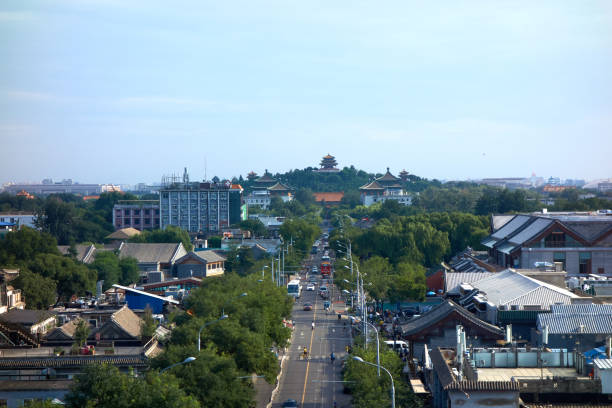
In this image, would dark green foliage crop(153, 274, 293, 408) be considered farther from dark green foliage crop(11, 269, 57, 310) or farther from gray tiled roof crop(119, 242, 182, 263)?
gray tiled roof crop(119, 242, 182, 263)

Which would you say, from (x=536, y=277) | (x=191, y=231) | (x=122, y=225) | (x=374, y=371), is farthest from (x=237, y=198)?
(x=374, y=371)

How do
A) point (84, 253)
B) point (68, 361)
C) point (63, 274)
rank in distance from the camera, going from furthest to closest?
point (84, 253), point (63, 274), point (68, 361)

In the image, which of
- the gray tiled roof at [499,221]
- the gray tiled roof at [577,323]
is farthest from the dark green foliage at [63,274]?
the gray tiled roof at [577,323]

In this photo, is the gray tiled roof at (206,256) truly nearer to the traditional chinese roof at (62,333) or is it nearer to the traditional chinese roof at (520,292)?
the traditional chinese roof at (62,333)

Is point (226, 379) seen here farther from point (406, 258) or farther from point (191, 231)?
point (191, 231)

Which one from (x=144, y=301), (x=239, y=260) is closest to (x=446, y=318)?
(x=144, y=301)

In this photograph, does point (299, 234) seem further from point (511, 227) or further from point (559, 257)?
point (559, 257)

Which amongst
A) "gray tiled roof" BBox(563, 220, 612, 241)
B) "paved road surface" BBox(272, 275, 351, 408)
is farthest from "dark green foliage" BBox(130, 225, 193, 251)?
"gray tiled roof" BBox(563, 220, 612, 241)
